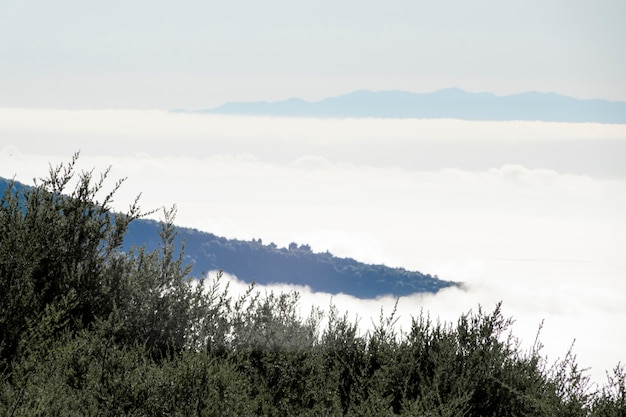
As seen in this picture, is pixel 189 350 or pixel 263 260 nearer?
pixel 189 350

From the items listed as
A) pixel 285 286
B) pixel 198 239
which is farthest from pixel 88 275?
pixel 198 239

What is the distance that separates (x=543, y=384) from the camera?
11898 millimetres

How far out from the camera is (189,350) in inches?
499

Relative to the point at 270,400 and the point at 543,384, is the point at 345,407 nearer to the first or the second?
the point at 270,400

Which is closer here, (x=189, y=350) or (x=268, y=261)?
(x=189, y=350)

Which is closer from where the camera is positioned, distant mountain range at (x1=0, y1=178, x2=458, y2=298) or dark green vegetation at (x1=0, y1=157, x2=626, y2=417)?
dark green vegetation at (x1=0, y1=157, x2=626, y2=417)

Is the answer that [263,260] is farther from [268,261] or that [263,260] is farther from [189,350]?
[189,350]

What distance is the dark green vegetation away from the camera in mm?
10242

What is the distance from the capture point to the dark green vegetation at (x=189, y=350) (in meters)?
10.2

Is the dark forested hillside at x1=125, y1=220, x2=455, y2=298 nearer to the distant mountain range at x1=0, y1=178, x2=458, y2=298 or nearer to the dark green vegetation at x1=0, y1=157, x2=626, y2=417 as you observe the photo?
the distant mountain range at x1=0, y1=178, x2=458, y2=298

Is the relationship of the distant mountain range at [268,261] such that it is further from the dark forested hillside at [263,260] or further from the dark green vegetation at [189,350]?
the dark green vegetation at [189,350]

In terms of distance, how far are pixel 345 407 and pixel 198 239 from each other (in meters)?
106

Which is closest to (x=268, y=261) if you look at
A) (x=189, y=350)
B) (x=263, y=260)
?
(x=263, y=260)

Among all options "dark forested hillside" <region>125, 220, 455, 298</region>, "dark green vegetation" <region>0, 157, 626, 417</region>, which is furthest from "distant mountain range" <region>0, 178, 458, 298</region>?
"dark green vegetation" <region>0, 157, 626, 417</region>
